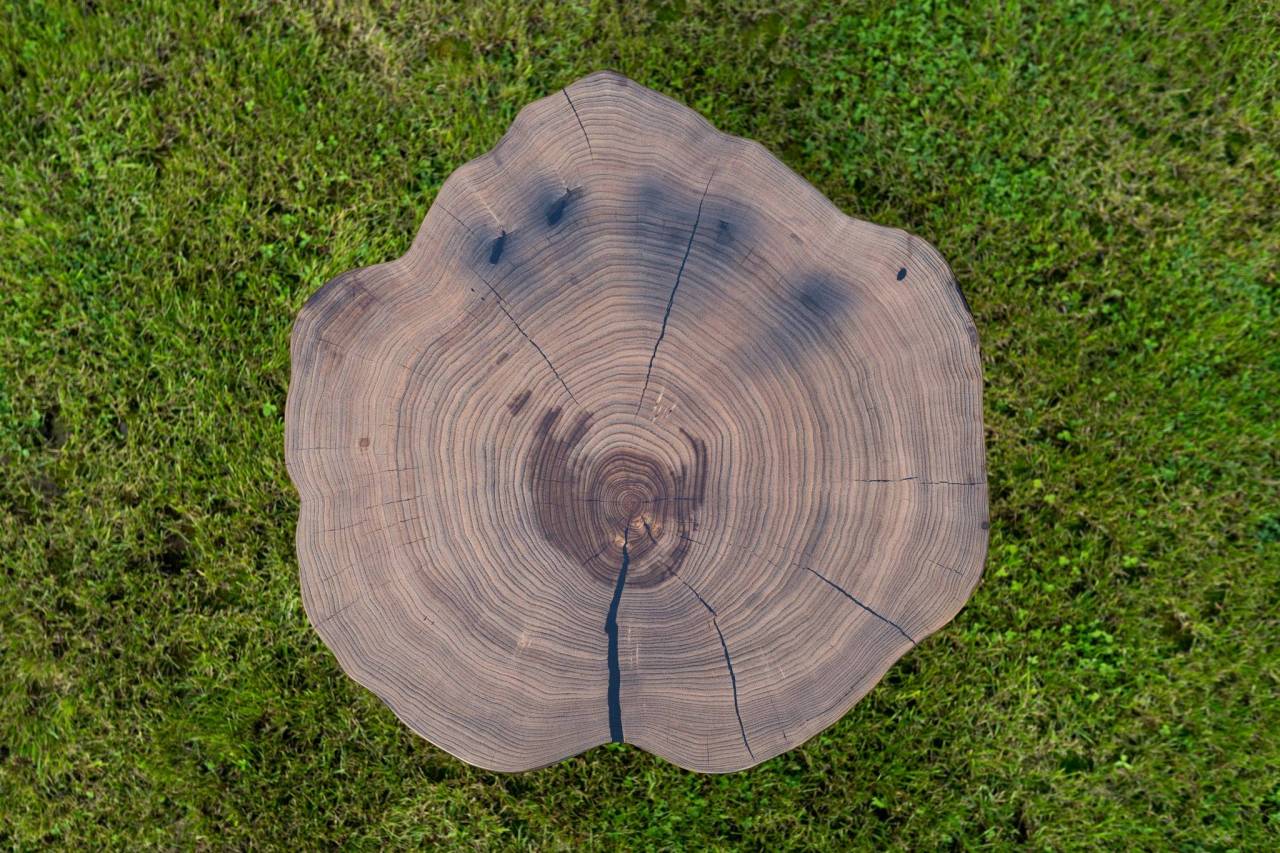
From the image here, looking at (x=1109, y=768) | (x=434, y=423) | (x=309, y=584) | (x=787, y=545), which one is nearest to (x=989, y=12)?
(x=787, y=545)

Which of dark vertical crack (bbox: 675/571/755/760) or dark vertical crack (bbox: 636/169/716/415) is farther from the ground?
dark vertical crack (bbox: 636/169/716/415)

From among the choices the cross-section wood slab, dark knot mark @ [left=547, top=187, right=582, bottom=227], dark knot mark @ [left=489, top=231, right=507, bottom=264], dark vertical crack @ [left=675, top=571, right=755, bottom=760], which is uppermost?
dark knot mark @ [left=547, top=187, right=582, bottom=227]

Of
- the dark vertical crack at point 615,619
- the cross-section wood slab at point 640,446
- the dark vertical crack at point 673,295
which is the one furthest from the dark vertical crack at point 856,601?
the dark vertical crack at point 673,295

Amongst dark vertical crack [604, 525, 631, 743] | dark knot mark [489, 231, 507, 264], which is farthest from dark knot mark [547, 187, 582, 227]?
dark vertical crack [604, 525, 631, 743]

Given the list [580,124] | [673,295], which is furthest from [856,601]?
[580,124]

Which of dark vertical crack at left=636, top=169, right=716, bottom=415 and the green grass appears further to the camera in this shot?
the green grass

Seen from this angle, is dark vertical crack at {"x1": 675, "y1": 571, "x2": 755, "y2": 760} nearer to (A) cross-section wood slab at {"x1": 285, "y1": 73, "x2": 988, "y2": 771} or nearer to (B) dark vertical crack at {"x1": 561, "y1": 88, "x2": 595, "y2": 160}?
(A) cross-section wood slab at {"x1": 285, "y1": 73, "x2": 988, "y2": 771}

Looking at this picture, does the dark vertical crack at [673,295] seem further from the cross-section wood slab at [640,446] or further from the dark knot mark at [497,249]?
the dark knot mark at [497,249]
